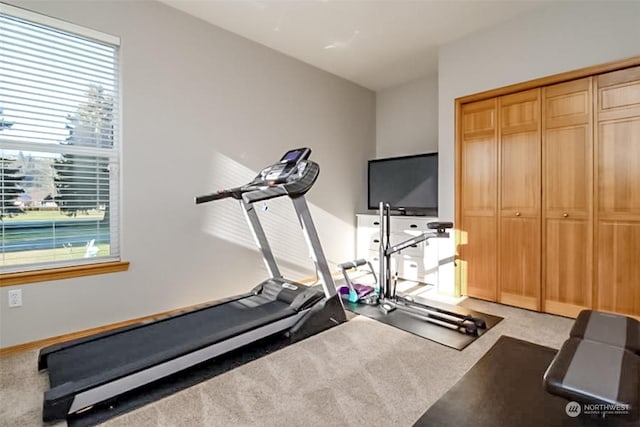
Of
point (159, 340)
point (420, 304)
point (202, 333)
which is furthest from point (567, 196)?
point (159, 340)

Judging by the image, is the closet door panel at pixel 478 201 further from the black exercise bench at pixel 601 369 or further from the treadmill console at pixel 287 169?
the treadmill console at pixel 287 169

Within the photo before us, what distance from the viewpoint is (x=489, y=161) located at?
327cm

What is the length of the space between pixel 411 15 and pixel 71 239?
11.2 feet

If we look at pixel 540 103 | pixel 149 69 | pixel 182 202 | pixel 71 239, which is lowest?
pixel 71 239

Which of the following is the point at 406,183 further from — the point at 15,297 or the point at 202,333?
the point at 15,297

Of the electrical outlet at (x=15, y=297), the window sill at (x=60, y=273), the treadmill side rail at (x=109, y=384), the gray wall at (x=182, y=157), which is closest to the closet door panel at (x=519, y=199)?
the gray wall at (x=182, y=157)

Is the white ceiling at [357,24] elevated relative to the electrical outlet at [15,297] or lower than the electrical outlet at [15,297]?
elevated

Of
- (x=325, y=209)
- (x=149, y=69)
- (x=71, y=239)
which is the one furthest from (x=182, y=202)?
(x=325, y=209)

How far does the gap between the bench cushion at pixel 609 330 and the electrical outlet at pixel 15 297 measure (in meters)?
3.33

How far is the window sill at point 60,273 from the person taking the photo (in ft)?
7.19

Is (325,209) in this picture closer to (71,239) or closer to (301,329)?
(301,329)

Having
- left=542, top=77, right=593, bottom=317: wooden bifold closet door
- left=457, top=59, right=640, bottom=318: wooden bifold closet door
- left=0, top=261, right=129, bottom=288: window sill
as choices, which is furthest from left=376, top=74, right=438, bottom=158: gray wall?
left=0, top=261, right=129, bottom=288: window sill

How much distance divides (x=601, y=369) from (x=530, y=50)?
2.81 meters

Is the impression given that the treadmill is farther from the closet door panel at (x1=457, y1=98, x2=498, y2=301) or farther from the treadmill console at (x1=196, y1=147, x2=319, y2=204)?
the closet door panel at (x1=457, y1=98, x2=498, y2=301)
